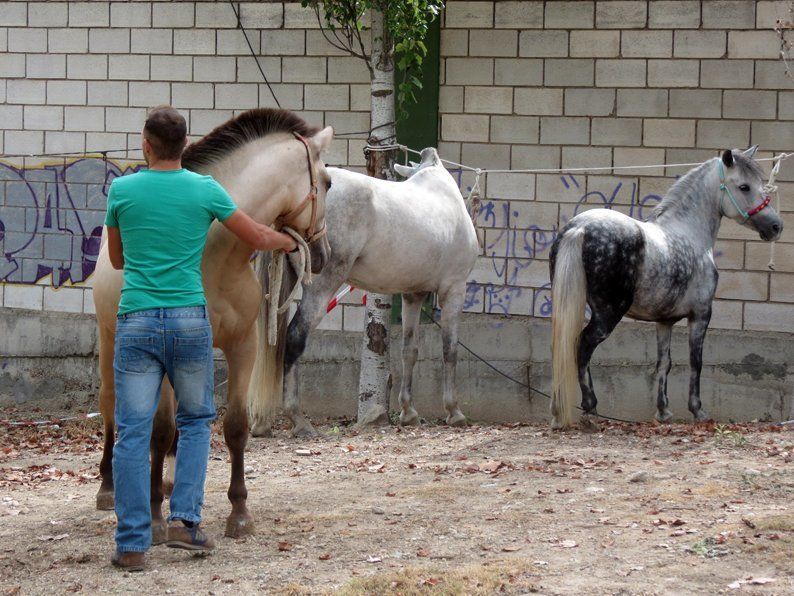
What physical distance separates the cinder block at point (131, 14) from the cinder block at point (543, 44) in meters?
3.59

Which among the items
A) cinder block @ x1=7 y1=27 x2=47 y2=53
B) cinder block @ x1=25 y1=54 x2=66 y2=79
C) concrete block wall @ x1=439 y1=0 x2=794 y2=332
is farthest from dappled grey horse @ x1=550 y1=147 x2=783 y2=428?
cinder block @ x1=7 y1=27 x2=47 y2=53

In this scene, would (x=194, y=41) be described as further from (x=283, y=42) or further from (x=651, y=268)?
(x=651, y=268)

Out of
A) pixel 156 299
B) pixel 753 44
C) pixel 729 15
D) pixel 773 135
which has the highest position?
pixel 729 15

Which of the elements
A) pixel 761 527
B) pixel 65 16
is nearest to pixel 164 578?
pixel 761 527

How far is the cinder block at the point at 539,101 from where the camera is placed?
1072 centimetres

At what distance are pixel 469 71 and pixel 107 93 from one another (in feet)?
11.7

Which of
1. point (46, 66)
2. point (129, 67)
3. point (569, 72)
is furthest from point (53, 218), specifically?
point (569, 72)

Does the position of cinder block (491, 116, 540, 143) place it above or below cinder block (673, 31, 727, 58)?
below

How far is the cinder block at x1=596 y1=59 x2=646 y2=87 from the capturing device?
10.6 meters

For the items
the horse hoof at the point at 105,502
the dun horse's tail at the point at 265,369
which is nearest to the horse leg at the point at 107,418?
the horse hoof at the point at 105,502

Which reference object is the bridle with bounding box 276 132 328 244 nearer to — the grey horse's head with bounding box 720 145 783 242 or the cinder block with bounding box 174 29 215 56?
the grey horse's head with bounding box 720 145 783 242

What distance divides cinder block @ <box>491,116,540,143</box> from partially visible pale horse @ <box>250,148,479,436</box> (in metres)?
1.39

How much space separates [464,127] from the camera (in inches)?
428

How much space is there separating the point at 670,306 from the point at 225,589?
5013 millimetres
